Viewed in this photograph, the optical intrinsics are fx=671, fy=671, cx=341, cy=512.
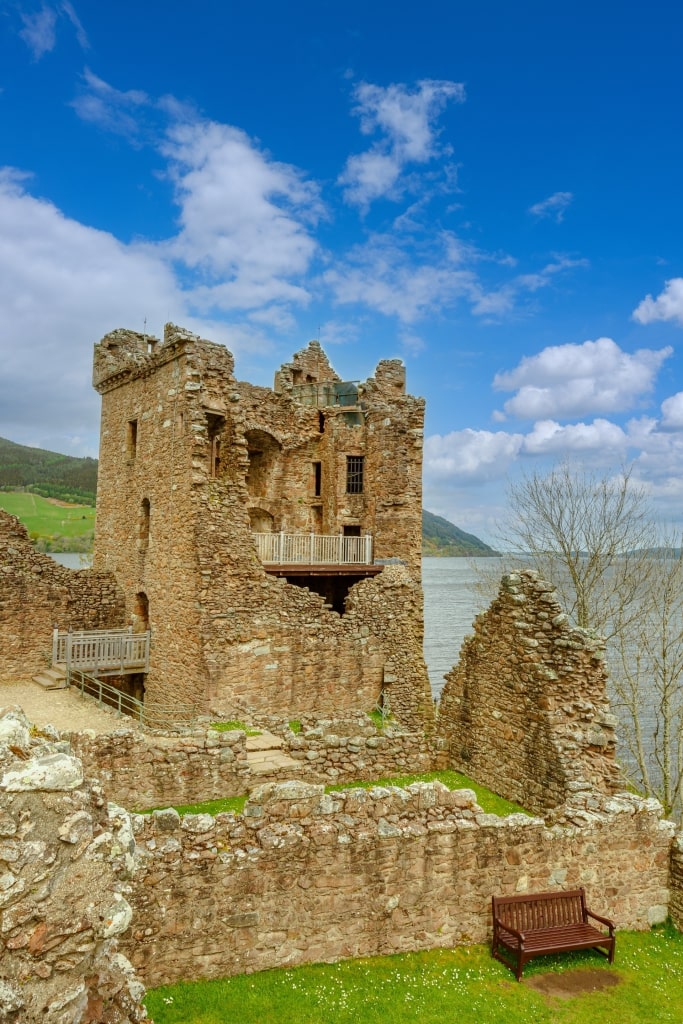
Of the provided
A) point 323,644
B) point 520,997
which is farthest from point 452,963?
point 323,644

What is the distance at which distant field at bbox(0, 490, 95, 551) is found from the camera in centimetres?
5447

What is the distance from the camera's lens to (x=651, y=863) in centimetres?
1016

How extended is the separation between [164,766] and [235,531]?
313 inches

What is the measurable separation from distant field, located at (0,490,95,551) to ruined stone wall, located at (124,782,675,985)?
155ft

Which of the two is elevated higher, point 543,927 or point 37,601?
point 37,601

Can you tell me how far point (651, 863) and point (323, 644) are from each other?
1092cm

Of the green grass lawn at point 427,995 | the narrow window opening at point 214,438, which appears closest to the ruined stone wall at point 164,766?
the green grass lawn at point 427,995

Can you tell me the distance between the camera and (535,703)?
38.7 feet

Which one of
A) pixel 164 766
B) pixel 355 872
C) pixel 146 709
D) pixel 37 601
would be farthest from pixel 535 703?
pixel 37 601

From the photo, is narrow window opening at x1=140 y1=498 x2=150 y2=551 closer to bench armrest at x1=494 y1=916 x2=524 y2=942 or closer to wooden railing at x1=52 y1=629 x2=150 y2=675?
wooden railing at x1=52 y1=629 x2=150 y2=675

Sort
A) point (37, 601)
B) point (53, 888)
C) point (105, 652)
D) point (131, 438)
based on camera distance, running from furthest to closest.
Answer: point (131, 438) → point (37, 601) → point (105, 652) → point (53, 888)

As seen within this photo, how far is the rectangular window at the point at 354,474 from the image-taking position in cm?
2751

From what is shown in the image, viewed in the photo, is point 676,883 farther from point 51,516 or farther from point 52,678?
point 51,516

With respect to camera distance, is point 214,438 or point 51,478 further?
point 51,478
